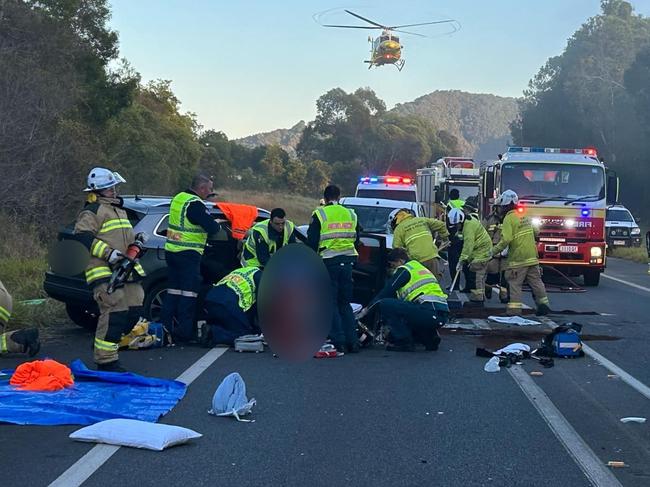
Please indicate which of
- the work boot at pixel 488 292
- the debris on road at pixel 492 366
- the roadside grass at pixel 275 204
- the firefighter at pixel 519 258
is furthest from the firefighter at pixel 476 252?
the roadside grass at pixel 275 204

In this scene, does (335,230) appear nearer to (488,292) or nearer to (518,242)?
(518,242)

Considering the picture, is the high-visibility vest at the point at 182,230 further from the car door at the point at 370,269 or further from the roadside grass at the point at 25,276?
the roadside grass at the point at 25,276

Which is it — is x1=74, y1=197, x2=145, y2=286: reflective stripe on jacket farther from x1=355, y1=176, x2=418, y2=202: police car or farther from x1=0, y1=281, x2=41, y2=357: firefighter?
x1=355, y1=176, x2=418, y2=202: police car

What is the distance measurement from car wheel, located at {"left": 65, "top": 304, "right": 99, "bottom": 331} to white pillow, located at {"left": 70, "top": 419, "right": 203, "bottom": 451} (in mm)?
5081

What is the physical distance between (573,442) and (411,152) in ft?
287

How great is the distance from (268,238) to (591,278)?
1054cm

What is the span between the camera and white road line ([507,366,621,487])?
18.0 ft

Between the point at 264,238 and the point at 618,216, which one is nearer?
the point at 264,238

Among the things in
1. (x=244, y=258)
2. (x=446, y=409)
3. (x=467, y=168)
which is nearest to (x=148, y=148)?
(x=467, y=168)

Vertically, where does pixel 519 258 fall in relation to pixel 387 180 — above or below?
below

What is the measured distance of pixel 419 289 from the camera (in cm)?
1013

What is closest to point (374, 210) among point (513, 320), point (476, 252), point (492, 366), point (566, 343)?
point (476, 252)

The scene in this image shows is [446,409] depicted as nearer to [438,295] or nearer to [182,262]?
[438,295]

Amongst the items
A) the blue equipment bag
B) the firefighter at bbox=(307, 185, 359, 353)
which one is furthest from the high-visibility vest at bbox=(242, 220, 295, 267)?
the blue equipment bag
